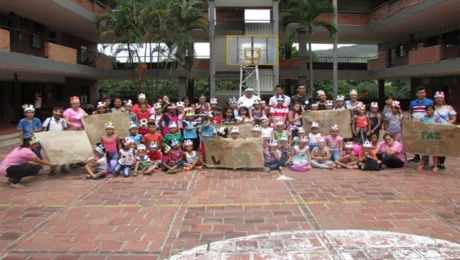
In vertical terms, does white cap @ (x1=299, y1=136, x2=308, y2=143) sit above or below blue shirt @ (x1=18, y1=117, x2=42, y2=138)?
below

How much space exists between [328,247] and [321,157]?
473 cm

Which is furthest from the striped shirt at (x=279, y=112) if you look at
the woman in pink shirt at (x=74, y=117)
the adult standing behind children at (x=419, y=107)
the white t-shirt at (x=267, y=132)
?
the woman in pink shirt at (x=74, y=117)

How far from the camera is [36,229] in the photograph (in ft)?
17.4

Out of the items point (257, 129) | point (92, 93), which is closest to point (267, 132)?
point (257, 129)

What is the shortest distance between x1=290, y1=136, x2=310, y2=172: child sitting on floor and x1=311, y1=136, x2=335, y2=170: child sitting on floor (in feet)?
0.68

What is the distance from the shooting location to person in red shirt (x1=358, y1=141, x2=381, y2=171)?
28.9 feet

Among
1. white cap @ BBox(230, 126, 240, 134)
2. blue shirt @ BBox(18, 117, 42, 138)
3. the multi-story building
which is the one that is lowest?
white cap @ BBox(230, 126, 240, 134)

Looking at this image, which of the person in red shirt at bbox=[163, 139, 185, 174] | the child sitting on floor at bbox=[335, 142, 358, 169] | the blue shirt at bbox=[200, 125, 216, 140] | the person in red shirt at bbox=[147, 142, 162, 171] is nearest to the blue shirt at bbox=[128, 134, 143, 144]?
the person in red shirt at bbox=[147, 142, 162, 171]

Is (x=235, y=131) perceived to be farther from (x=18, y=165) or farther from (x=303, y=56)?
(x=303, y=56)

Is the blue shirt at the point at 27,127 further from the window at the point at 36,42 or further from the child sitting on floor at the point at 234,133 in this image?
the window at the point at 36,42

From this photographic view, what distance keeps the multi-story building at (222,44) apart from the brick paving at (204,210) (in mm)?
10375

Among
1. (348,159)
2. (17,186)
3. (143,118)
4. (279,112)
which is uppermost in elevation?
(279,112)

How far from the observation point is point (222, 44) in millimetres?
20188

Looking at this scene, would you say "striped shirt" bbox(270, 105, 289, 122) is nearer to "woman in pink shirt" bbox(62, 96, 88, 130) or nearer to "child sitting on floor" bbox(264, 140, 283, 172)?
"child sitting on floor" bbox(264, 140, 283, 172)
